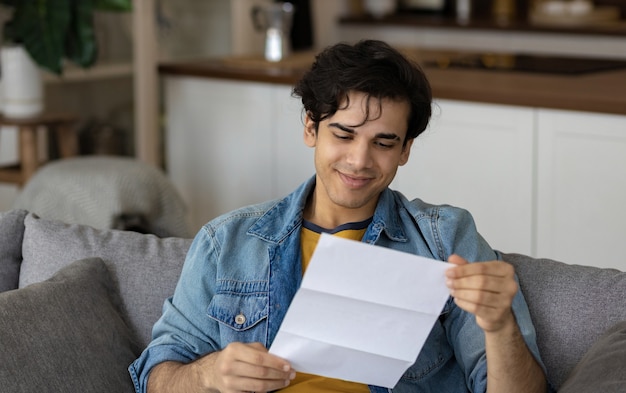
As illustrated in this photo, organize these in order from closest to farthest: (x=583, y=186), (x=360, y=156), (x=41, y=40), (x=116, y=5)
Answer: (x=360, y=156) < (x=583, y=186) < (x=41, y=40) < (x=116, y=5)

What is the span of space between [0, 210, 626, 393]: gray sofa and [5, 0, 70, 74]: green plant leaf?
1.37m

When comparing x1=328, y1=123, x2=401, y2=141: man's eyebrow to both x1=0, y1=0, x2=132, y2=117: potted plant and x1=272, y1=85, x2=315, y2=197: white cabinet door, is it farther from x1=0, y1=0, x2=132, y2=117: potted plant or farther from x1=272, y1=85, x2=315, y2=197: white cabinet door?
x1=272, y1=85, x2=315, y2=197: white cabinet door

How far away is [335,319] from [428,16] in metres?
3.94

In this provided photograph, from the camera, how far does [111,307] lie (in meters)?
1.72

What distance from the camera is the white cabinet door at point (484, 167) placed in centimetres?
296

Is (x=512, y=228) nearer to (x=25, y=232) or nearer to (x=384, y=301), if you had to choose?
(x=25, y=232)

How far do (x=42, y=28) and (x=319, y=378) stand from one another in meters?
2.00

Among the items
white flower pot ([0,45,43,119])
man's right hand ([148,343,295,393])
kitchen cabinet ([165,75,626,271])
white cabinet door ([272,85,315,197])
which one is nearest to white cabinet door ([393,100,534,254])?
kitchen cabinet ([165,75,626,271])

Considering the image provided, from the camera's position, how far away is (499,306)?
1.29 meters

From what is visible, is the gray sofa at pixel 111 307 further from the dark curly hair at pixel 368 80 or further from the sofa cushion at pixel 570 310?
the dark curly hair at pixel 368 80

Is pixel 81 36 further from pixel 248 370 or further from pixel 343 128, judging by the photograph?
pixel 248 370

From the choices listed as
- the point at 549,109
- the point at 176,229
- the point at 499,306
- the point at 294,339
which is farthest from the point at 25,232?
the point at 549,109

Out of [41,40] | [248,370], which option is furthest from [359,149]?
[41,40]

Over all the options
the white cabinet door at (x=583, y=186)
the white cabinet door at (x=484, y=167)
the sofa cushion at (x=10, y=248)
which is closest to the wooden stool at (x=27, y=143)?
the white cabinet door at (x=484, y=167)
